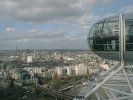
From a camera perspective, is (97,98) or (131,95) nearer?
(131,95)

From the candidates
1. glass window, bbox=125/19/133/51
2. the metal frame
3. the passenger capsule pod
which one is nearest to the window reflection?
the passenger capsule pod

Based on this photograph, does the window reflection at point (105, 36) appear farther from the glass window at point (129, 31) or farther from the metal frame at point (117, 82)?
the glass window at point (129, 31)

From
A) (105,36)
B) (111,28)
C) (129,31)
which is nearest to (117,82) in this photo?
(105,36)

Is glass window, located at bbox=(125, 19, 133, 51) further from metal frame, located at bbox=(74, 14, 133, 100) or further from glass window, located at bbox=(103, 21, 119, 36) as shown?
glass window, located at bbox=(103, 21, 119, 36)

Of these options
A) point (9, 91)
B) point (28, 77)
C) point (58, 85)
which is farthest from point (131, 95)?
point (28, 77)

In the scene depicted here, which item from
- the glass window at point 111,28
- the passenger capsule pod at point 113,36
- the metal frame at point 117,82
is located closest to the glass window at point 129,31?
the passenger capsule pod at point 113,36

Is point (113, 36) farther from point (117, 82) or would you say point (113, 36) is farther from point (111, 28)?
point (117, 82)

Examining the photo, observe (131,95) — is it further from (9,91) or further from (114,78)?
(9,91)

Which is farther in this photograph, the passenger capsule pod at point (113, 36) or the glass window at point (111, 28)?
the glass window at point (111, 28)
